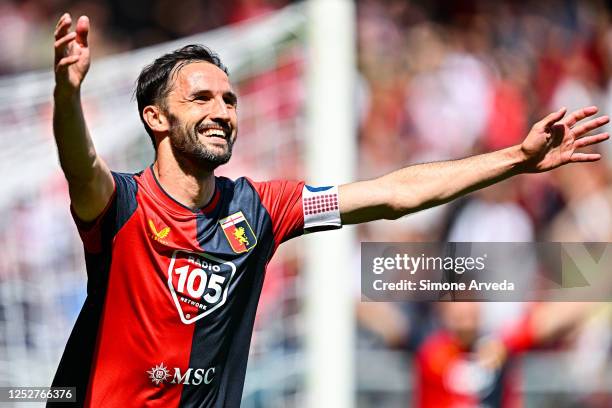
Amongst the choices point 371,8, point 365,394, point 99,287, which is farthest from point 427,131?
point 99,287

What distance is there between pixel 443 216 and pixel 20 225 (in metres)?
3.37

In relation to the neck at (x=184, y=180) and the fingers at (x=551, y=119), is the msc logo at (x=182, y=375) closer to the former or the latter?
the neck at (x=184, y=180)

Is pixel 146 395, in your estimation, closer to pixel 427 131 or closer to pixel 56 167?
pixel 56 167

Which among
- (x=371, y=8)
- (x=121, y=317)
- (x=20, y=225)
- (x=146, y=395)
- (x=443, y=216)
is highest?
(x=371, y=8)

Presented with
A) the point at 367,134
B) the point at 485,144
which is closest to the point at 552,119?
the point at 485,144

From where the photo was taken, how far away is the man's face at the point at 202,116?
416cm

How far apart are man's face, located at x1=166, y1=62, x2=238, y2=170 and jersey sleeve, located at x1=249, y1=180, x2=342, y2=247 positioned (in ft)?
1.14

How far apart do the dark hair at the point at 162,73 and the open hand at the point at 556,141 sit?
4.22 ft

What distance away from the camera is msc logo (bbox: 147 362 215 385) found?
403 centimetres

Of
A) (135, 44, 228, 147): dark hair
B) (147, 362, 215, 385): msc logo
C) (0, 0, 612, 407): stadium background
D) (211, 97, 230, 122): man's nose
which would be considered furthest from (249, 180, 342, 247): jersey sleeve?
(0, 0, 612, 407): stadium background

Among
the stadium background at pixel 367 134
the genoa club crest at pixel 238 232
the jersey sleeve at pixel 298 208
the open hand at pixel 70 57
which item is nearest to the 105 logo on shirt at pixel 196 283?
the genoa club crest at pixel 238 232

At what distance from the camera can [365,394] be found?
25.5ft

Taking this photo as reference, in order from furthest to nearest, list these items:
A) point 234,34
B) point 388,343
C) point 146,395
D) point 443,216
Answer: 1. point 443,216
2. point 388,343
3. point 234,34
4. point 146,395

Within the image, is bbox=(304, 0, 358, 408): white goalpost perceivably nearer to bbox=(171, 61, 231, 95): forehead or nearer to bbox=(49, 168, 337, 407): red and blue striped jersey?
Answer: bbox=(171, 61, 231, 95): forehead
